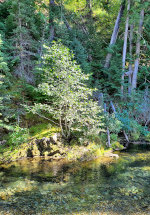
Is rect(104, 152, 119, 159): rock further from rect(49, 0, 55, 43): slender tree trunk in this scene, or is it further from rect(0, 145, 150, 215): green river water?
rect(49, 0, 55, 43): slender tree trunk

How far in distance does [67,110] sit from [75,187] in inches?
150

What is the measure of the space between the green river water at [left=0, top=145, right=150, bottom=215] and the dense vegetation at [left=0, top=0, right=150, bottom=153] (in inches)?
74.7

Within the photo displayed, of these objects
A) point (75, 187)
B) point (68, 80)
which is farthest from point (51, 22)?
point (75, 187)

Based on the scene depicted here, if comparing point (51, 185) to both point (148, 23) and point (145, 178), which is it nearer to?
point (145, 178)

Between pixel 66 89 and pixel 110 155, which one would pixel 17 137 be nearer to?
pixel 66 89

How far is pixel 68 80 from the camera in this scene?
8562mm

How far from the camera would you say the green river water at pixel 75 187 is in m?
4.85

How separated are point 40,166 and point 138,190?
4.19m

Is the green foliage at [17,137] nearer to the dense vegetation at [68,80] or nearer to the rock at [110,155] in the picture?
the dense vegetation at [68,80]

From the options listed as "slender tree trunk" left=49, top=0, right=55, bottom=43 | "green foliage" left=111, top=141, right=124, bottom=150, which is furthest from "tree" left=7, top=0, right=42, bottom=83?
"green foliage" left=111, top=141, right=124, bottom=150

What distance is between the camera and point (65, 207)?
4.92 metres

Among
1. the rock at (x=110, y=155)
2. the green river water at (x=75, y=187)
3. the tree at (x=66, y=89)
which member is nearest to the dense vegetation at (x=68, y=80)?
the tree at (x=66, y=89)

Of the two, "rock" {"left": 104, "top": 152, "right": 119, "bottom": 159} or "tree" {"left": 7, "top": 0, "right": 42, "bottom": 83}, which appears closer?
"rock" {"left": 104, "top": 152, "right": 119, "bottom": 159}

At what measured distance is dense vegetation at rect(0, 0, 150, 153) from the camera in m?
8.79
